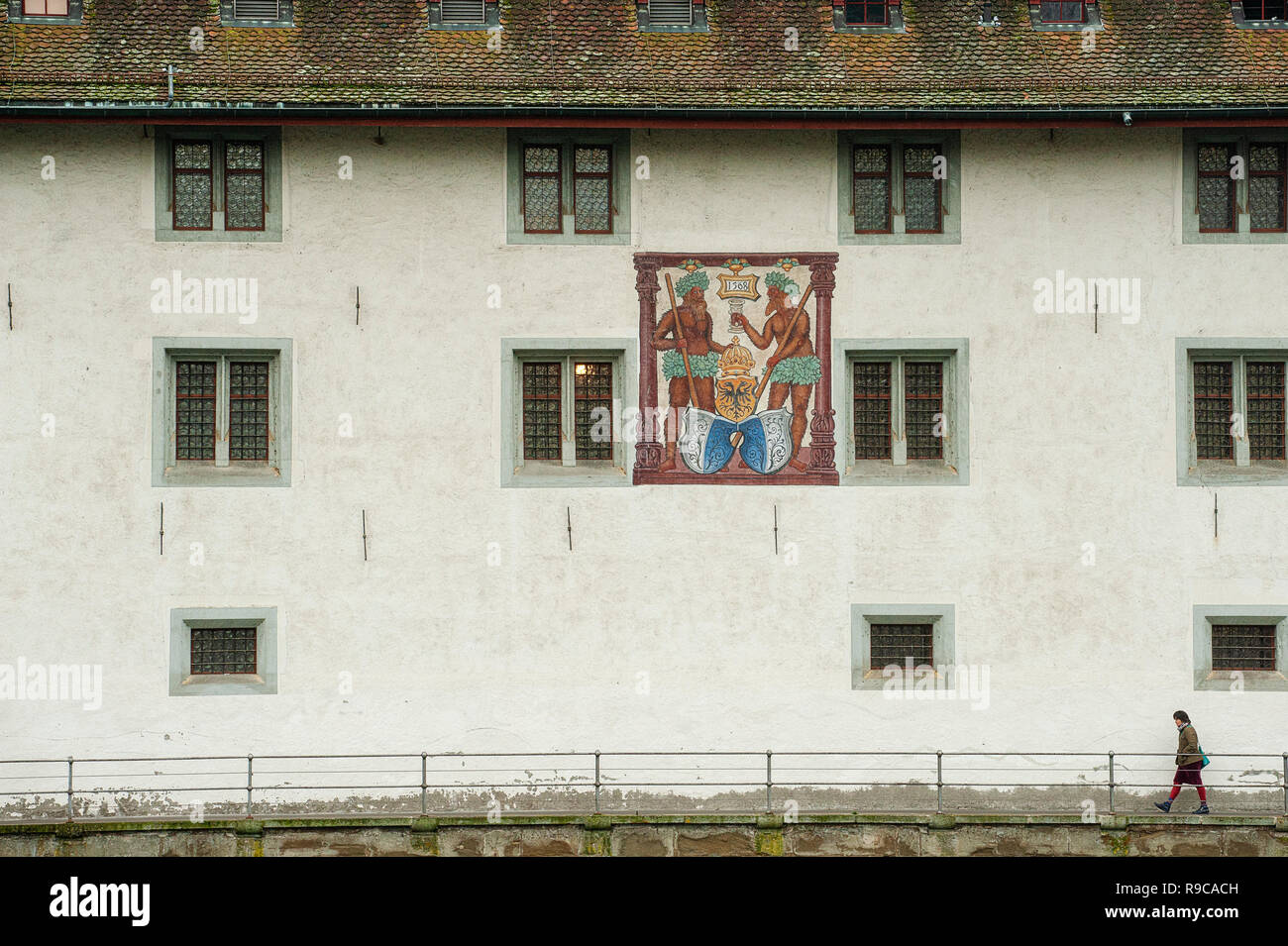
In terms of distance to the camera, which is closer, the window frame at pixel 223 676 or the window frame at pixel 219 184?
the window frame at pixel 223 676

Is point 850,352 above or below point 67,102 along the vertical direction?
below

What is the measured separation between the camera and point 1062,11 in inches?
891

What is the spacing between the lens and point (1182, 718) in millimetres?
20766

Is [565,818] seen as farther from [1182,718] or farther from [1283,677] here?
[1283,677]

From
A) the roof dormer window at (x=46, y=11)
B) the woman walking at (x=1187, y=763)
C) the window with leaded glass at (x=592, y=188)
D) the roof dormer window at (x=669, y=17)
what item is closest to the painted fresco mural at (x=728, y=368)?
the window with leaded glass at (x=592, y=188)

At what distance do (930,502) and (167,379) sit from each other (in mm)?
8858

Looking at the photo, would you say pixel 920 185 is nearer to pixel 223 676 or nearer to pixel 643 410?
pixel 643 410

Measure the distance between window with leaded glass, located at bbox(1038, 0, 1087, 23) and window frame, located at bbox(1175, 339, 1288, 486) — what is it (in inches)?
161

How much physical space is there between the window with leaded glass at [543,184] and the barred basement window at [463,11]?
1.80 m

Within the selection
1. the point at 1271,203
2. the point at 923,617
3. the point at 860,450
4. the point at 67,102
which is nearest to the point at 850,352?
the point at 860,450

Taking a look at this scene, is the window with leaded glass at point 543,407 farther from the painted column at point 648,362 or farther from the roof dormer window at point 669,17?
the roof dormer window at point 669,17

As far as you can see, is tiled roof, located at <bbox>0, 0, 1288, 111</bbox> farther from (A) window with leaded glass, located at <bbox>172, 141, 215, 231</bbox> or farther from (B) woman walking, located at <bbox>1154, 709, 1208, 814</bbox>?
(B) woman walking, located at <bbox>1154, 709, 1208, 814</bbox>

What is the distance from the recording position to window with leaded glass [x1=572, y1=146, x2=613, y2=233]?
71.9ft

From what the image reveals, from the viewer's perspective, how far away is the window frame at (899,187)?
21906 mm
